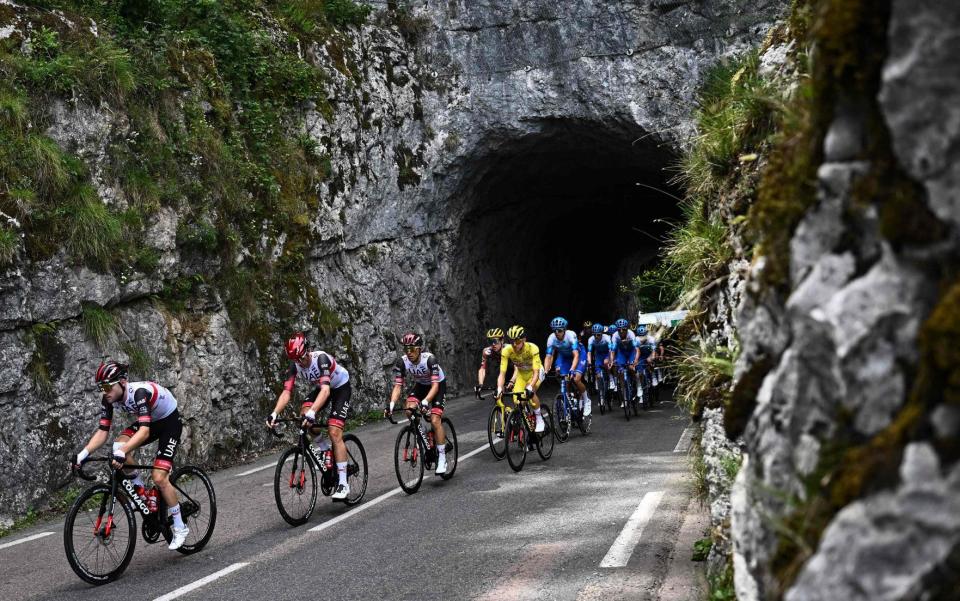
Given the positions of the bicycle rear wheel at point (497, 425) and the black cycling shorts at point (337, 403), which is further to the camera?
the bicycle rear wheel at point (497, 425)

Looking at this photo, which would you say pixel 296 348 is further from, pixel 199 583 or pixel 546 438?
pixel 546 438

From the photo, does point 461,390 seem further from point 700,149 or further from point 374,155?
point 700,149

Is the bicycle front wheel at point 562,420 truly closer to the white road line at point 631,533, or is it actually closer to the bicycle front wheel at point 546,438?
the bicycle front wheel at point 546,438

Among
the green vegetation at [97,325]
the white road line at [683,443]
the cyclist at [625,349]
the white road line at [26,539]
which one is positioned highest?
the green vegetation at [97,325]

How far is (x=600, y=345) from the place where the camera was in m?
19.3

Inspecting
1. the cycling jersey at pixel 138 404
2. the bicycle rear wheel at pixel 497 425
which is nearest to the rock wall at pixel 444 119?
the bicycle rear wheel at pixel 497 425

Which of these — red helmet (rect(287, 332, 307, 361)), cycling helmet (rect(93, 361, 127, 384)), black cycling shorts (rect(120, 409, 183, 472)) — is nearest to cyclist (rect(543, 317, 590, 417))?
red helmet (rect(287, 332, 307, 361))

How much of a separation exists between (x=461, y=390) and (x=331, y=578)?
60.2 ft

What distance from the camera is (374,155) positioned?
22.1 meters

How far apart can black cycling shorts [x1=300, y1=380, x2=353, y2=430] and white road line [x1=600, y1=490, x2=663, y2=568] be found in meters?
3.47

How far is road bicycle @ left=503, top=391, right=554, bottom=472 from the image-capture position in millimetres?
12094

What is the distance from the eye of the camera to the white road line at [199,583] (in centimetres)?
670

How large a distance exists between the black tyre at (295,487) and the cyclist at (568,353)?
608 cm

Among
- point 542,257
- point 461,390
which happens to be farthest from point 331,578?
point 542,257
